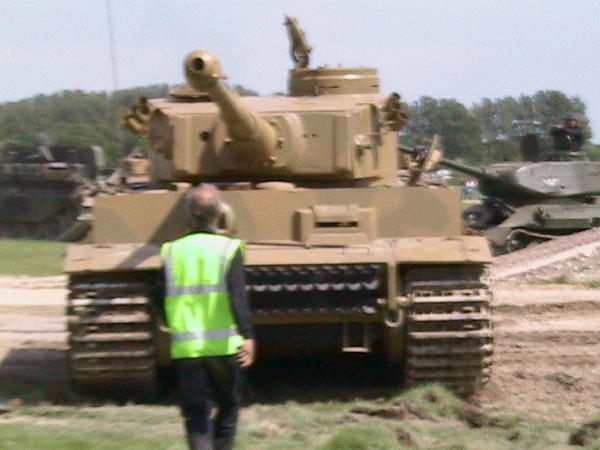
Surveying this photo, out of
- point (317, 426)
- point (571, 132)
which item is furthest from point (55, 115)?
point (317, 426)

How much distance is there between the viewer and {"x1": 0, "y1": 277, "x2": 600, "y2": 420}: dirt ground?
9914 mm

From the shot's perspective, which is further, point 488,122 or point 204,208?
point 488,122

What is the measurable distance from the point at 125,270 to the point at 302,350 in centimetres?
139

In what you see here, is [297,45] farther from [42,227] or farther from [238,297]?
[42,227]

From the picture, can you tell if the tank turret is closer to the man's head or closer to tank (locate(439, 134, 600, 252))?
the man's head

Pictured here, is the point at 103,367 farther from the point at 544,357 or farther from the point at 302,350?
the point at 544,357

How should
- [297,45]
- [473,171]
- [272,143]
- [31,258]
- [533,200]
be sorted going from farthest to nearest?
[473,171]
[533,200]
[31,258]
[297,45]
[272,143]

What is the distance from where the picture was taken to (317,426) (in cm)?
871

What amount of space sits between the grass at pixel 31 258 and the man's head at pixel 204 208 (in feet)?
44.6

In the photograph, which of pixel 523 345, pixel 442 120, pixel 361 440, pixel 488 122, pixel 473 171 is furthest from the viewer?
pixel 488 122

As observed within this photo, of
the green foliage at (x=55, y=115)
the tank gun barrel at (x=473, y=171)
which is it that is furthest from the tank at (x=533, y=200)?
the green foliage at (x=55, y=115)

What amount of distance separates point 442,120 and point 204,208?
131ft

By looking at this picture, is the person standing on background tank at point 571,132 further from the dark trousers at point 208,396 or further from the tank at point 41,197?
the dark trousers at point 208,396

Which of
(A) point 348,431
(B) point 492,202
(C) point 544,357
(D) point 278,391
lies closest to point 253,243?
(D) point 278,391
